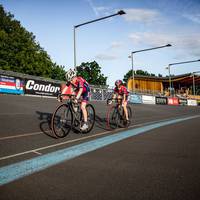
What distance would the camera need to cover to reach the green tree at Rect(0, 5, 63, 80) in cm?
4400

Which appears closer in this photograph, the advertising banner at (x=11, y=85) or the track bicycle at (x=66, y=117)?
the track bicycle at (x=66, y=117)

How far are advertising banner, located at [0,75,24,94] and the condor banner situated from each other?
0.58m

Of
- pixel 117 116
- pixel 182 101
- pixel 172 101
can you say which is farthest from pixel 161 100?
pixel 117 116

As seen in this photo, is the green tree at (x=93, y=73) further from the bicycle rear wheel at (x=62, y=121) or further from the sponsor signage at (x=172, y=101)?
the bicycle rear wheel at (x=62, y=121)

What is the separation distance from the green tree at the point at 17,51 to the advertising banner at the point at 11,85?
75.5 feet

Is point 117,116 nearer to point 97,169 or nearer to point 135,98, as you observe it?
point 97,169

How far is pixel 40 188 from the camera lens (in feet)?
10.4

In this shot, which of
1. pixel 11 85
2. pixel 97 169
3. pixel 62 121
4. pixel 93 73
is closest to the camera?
pixel 97 169

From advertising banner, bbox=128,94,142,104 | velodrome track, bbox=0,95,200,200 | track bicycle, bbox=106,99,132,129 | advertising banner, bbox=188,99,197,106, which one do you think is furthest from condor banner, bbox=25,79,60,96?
advertising banner, bbox=188,99,197,106

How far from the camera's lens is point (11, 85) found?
21.2 m

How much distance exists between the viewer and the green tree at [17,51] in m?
44.0

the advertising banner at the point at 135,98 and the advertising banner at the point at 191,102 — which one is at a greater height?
the advertising banner at the point at 135,98

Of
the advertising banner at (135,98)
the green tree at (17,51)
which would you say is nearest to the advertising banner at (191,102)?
the advertising banner at (135,98)

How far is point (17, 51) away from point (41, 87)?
1023 inches
